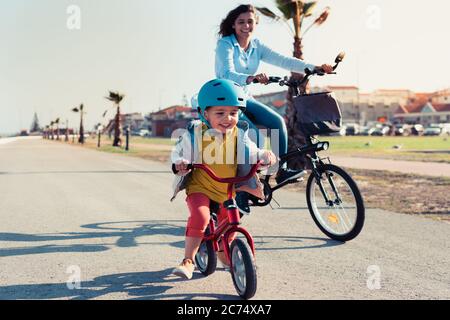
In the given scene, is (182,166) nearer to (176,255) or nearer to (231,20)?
(176,255)

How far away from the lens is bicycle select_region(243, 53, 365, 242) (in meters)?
4.84

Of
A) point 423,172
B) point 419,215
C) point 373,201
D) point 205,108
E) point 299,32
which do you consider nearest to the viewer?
point 205,108

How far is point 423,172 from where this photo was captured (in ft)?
44.3

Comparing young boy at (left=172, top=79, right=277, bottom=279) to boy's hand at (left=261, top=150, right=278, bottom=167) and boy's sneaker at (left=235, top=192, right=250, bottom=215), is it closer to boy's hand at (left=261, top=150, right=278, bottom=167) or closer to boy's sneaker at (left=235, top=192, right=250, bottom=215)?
boy's hand at (left=261, top=150, right=278, bottom=167)

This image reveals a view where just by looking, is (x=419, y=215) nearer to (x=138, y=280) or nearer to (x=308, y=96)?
(x=308, y=96)

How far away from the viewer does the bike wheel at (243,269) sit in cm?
315

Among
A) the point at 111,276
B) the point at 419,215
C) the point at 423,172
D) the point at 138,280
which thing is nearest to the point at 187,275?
the point at 138,280

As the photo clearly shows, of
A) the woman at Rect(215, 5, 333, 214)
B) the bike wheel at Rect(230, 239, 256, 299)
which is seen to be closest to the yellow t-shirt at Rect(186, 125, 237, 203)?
the bike wheel at Rect(230, 239, 256, 299)

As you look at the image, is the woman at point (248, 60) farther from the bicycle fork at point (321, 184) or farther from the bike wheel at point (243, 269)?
the bike wheel at point (243, 269)

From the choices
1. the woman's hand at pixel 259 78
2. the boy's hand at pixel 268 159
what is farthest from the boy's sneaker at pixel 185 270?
the woman's hand at pixel 259 78

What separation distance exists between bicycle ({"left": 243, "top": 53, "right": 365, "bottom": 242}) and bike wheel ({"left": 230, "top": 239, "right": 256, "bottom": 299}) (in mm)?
1408

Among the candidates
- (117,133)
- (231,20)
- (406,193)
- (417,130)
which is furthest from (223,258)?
(417,130)

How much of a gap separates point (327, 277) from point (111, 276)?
1.54 metres

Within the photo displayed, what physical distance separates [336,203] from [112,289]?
2.45 metres
